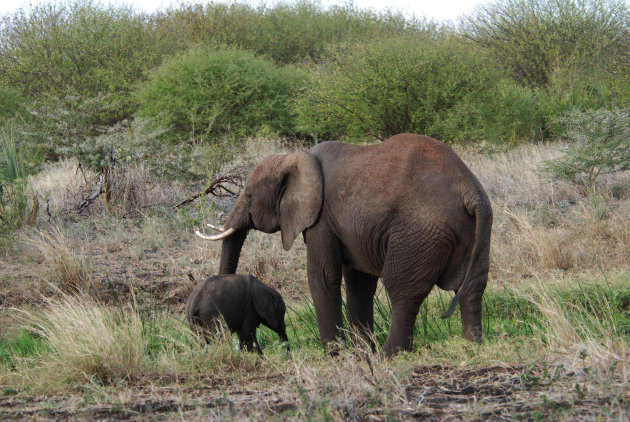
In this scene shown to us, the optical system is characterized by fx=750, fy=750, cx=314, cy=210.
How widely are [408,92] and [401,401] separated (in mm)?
12482

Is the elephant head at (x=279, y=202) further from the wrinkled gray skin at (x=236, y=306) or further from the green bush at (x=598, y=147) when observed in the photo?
the green bush at (x=598, y=147)

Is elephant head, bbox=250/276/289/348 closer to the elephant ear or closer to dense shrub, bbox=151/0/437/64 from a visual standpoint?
the elephant ear

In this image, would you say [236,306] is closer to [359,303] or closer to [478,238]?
[359,303]

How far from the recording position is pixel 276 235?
1145 cm

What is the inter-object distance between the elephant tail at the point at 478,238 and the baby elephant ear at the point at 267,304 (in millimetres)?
1584

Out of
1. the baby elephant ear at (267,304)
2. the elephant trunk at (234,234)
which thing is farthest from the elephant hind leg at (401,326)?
the elephant trunk at (234,234)

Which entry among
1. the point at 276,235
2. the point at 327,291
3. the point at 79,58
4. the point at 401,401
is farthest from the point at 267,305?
the point at 79,58

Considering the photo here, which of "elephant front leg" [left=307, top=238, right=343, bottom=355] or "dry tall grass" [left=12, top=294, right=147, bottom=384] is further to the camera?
"elephant front leg" [left=307, top=238, right=343, bottom=355]

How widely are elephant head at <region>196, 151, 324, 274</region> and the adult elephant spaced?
0.01 m

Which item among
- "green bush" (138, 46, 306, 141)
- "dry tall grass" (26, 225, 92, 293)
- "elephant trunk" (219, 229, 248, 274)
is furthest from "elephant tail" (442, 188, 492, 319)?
"green bush" (138, 46, 306, 141)

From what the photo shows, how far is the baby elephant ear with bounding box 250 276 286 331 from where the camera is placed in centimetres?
604

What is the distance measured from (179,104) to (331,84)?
507 centimetres

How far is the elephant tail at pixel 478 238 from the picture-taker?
5098 millimetres

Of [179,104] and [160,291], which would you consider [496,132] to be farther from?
[160,291]
